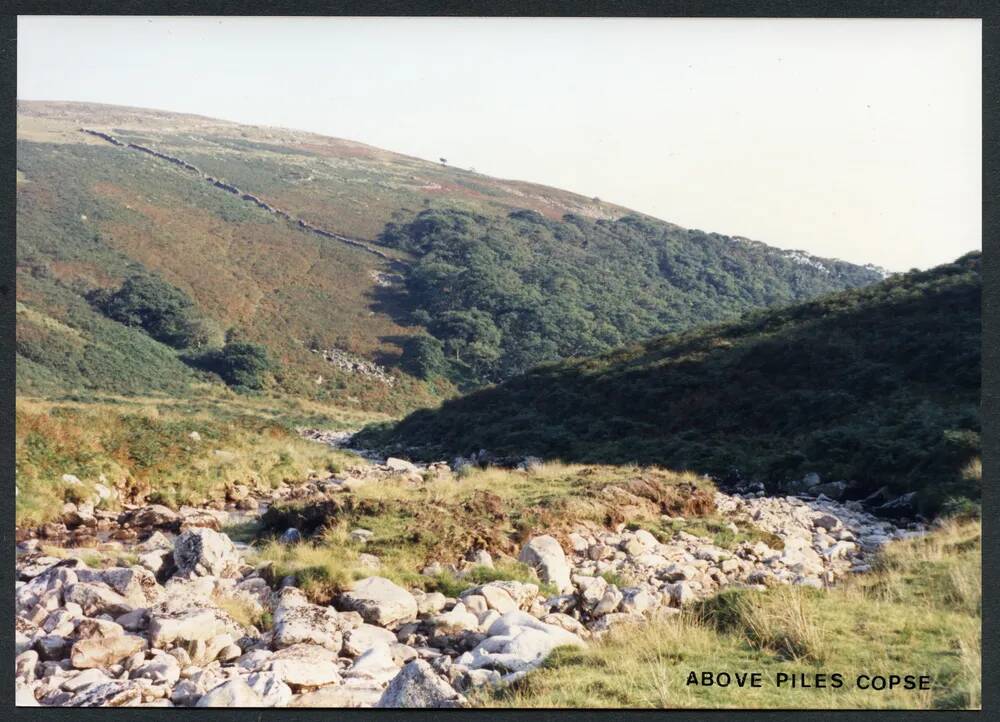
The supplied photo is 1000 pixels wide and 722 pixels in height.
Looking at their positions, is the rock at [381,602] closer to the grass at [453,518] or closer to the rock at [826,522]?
the grass at [453,518]

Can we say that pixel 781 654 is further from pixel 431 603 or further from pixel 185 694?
pixel 185 694

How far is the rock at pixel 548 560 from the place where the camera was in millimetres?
8814

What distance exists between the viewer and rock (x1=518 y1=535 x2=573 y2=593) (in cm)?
881

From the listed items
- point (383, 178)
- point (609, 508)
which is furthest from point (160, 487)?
point (383, 178)

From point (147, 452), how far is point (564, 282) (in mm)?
28074

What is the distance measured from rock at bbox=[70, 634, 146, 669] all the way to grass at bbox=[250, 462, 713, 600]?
70.9 inches

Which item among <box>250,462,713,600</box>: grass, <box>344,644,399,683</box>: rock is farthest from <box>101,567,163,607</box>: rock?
<box>344,644,399,683</box>: rock

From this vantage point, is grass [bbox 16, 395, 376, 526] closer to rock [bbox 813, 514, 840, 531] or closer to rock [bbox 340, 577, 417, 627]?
rock [bbox 340, 577, 417, 627]

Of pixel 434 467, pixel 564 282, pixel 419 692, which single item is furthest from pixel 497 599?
pixel 564 282

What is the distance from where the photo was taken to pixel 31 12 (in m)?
6.88

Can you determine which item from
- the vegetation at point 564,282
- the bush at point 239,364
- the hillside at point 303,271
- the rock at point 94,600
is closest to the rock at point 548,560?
the rock at point 94,600

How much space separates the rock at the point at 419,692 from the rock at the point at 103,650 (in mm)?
2095

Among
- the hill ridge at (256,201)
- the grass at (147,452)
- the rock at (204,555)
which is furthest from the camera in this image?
the hill ridge at (256,201)

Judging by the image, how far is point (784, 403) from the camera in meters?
20.4
